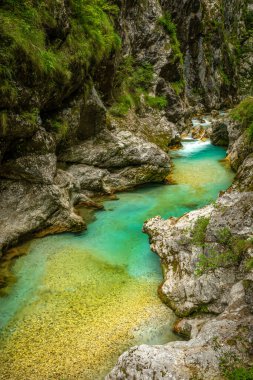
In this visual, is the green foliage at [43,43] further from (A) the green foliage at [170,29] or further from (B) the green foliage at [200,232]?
(A) the green foliage at [170,29]

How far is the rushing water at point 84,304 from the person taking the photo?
639 cm

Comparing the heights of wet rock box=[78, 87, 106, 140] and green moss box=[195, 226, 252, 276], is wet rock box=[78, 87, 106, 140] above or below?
above

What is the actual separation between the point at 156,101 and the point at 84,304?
1925cm

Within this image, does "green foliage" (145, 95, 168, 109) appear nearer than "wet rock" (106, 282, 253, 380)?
No

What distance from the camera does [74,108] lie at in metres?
14.0

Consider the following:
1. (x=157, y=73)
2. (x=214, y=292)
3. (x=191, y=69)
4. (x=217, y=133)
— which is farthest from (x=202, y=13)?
(x=214, y=292)

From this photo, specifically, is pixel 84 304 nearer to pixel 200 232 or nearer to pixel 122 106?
pixel 200 232

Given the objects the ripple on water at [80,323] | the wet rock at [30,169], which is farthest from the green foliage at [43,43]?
the ripple on water at [80,323]

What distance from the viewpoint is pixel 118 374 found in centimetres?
525

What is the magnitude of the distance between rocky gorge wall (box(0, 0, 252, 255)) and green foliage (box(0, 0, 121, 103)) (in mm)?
34

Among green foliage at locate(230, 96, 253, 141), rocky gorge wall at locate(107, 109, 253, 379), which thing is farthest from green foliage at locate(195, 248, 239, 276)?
green foliage at locate(230, 96, 253, 141)

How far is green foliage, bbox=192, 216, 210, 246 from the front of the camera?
8.35 metres

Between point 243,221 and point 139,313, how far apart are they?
3263 millimetres

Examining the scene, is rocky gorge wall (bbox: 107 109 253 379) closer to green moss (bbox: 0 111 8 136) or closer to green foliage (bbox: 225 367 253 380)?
green foliage (bbox: 225 367 253 380)
